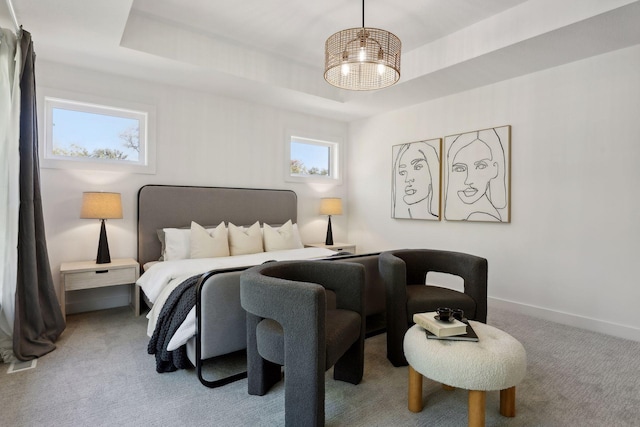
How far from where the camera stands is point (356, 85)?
2809mm

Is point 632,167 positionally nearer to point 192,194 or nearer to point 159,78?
point 192,194

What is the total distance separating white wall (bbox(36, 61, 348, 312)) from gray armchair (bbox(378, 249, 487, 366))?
8.56 feet

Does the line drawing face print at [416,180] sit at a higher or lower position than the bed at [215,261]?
higher

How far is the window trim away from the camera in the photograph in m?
5.06

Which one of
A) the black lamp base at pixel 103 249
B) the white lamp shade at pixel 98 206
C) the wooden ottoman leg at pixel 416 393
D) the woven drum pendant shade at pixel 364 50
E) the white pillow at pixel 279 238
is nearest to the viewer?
the wooden ottoman leg at pixel 416 393

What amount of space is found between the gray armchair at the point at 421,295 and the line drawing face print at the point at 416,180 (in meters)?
1.72

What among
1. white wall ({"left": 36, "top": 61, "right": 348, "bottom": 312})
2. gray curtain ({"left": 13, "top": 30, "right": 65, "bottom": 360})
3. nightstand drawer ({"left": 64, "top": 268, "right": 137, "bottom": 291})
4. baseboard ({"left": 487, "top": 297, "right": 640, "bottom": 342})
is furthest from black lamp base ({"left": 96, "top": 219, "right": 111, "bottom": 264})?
baseboard ({"left": 487, "top": 297, "right": 640, "bottom": 342})

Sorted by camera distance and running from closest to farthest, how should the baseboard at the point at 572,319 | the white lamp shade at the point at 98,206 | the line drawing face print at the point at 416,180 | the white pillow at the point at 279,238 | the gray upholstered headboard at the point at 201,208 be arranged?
the baseboard at the point at 572,319 < the white lamp shade at the point at 98,206 < the gray upholstered headboard at the point at 201,208 < the white pillow at the point at 279,238 < the line drawing face print at the point at 416,180

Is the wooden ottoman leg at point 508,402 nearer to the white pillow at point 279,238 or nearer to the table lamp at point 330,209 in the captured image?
the white pillow at point 279,238

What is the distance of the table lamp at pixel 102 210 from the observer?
10.8 ft

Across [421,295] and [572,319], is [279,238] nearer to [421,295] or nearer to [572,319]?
[421,295]

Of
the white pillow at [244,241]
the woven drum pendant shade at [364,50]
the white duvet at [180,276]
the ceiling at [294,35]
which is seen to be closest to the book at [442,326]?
the white duvet at [180,276]

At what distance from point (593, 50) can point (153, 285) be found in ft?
14.6

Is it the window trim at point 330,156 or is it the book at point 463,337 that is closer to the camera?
the book at point 463,337
